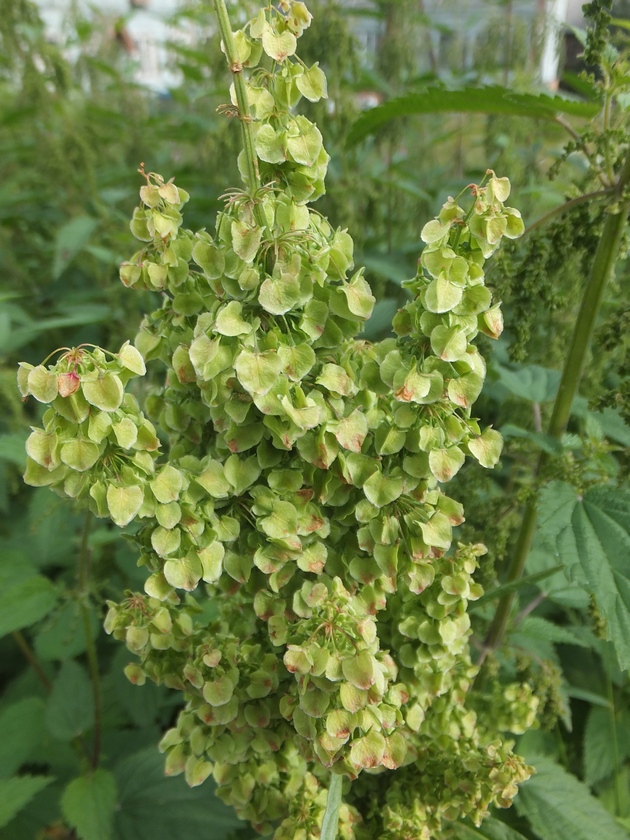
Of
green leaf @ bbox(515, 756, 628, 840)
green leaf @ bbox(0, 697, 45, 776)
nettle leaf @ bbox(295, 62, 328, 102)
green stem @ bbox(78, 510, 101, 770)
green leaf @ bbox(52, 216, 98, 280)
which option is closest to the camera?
nettle leaf @ bbox(295, 62, 328, 102)

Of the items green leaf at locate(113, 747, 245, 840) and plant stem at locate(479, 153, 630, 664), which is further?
green leaf at locate(113, 747, 245, 840)

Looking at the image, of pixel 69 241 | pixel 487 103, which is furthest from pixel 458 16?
pixel 487 103

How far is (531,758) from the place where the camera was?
101 cm

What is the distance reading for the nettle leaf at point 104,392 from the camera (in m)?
0.51

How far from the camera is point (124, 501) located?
548 millimetres

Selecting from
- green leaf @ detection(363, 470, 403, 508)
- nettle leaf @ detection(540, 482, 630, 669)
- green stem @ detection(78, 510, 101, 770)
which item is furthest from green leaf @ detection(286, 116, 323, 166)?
green stem @ detection(78, 510, 101, 770)

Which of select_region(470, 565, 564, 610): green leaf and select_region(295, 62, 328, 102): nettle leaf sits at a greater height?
select_region(295, 62, 328, 102): nettle leaf

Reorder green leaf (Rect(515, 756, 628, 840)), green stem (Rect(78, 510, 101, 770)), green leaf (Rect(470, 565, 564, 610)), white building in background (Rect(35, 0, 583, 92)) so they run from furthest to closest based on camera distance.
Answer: white building in background (Rect(35, 0, 583, 92)) < green stem (Rect(78, 510, 101, 770)) < green leaf (Rect(515, 756, 628, 840)) < green leaf (Rect(470, 565, 564, 610))

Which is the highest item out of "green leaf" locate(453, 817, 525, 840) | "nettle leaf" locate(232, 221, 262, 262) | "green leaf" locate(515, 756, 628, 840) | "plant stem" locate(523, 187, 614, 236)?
"plant stem" locate(523, 187, 614, 236)

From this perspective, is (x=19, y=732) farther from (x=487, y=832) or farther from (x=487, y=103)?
(x=487, y=103)

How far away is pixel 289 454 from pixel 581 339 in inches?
17.6

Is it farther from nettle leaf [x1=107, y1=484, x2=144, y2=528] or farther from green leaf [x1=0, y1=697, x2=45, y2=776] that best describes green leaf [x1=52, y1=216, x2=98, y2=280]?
nettle leaf [x1=107, y1=484, x2=144, y2=528]

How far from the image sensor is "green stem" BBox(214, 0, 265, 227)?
544 millimetres

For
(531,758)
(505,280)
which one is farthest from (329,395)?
(531,758)
